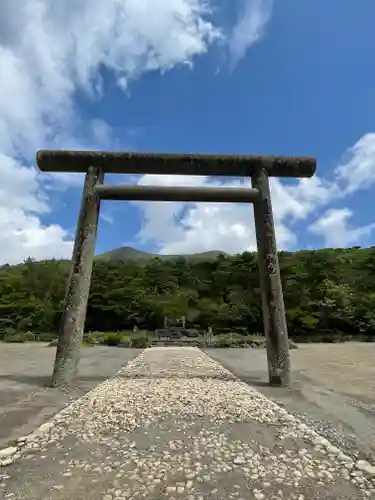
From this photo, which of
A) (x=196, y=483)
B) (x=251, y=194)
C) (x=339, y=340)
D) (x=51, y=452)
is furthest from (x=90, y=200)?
(x=339, y=340)

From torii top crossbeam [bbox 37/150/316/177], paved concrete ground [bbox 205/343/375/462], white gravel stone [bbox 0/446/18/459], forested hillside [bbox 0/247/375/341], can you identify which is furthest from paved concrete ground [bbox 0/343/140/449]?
forested hillside [bbox 0/247/375/341]

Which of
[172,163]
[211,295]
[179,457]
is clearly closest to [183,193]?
[172,163]

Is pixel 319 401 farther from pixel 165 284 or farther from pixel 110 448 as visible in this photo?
pixel 165 284

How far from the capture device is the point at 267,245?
7.59 meters

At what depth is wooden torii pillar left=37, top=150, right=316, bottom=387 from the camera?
7.27 m

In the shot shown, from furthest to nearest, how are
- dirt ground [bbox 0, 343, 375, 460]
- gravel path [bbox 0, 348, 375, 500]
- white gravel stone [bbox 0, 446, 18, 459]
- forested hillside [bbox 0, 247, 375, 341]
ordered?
forested hillside [bbox 0, 247, 375, 341]
dirt ground [bbox 0, 343, 375, 460]
white gravel stone [bbox 0, 446, 18, 459]
gravel path [bbox 0, 348, 375, 500]

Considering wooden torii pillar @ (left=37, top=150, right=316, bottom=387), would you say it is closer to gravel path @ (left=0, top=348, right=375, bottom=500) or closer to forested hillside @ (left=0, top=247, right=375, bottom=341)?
gravel path @ (left=0, top=348, right=375, bottom=500)

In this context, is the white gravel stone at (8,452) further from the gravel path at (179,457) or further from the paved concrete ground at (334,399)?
the paved concrete ground at (334,399)

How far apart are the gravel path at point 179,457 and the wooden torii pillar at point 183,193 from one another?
2123 millimetres

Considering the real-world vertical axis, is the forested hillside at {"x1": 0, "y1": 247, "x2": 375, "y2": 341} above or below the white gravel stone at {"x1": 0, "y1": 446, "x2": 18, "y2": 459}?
above

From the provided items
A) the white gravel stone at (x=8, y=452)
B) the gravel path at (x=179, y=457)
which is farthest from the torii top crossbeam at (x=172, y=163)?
the white gravel stone at (x=8, y=452)

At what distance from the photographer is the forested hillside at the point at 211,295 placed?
25.6m

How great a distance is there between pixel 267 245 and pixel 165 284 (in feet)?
75.2

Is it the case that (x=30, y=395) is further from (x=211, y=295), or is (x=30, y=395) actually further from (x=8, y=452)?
(x=211, y=295)
